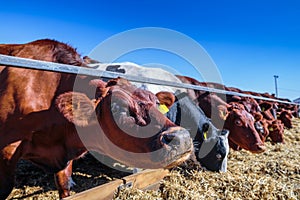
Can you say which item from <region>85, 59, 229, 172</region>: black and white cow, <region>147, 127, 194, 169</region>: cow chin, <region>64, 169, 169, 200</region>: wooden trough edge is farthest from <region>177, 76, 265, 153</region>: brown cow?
<region>147, 127, 194, 169</region>: cow chin

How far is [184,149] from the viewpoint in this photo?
6.66 ft

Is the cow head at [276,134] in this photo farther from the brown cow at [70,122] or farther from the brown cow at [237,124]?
the brown cow at [70,122]

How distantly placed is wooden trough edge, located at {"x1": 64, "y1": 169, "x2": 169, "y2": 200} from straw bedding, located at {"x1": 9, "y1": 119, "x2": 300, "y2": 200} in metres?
0.08

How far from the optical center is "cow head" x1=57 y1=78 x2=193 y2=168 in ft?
6.72

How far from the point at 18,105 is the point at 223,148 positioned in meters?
2.90

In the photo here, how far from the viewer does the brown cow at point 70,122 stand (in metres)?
2.15

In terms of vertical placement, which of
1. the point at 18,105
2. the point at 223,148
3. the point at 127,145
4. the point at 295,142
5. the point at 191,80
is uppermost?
the point at 191,80

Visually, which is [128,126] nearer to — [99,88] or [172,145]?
[172,145]

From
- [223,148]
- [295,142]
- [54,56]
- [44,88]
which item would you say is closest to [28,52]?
[54,56]

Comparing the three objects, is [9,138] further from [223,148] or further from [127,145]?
[223,148]

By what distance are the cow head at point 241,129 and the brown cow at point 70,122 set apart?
11.0 feet

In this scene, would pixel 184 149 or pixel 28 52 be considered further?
pixel 28 52

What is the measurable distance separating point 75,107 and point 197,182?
199 cm

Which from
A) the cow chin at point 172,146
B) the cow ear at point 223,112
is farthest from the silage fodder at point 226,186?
the cow ear at point 223,112
